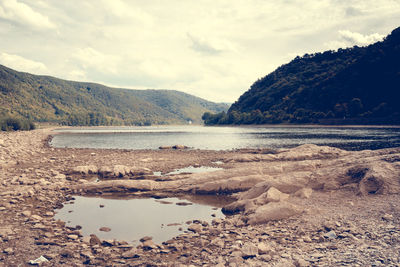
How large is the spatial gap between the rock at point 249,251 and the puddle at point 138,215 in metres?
4.07

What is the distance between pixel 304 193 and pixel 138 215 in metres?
10.2

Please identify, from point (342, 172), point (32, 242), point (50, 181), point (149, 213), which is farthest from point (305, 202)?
point (50, 181)

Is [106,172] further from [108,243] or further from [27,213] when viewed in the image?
[108,243]

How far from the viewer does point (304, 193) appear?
16.2 metres

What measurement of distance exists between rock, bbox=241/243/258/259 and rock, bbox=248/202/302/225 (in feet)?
9.92

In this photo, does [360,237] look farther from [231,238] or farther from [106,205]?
[106,205]

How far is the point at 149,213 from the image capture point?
16500mm

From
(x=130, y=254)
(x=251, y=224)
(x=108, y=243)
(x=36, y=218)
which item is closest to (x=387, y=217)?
(x=251, y=224)

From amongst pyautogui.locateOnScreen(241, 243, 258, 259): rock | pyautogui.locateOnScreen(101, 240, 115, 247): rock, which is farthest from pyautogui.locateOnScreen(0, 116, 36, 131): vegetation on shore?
pyautogui.locateOnScreen(241, 243, 258, 259): rock

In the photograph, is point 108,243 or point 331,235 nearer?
point 331,235

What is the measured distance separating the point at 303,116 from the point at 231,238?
155 meters

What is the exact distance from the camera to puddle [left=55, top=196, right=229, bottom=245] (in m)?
13.4

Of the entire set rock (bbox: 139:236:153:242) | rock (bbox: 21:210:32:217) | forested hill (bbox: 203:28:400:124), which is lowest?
rock (bbox: 139:236:153:242)

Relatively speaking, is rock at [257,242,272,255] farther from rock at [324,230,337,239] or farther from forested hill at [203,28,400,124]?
forested hill at [203,28,400,124]
